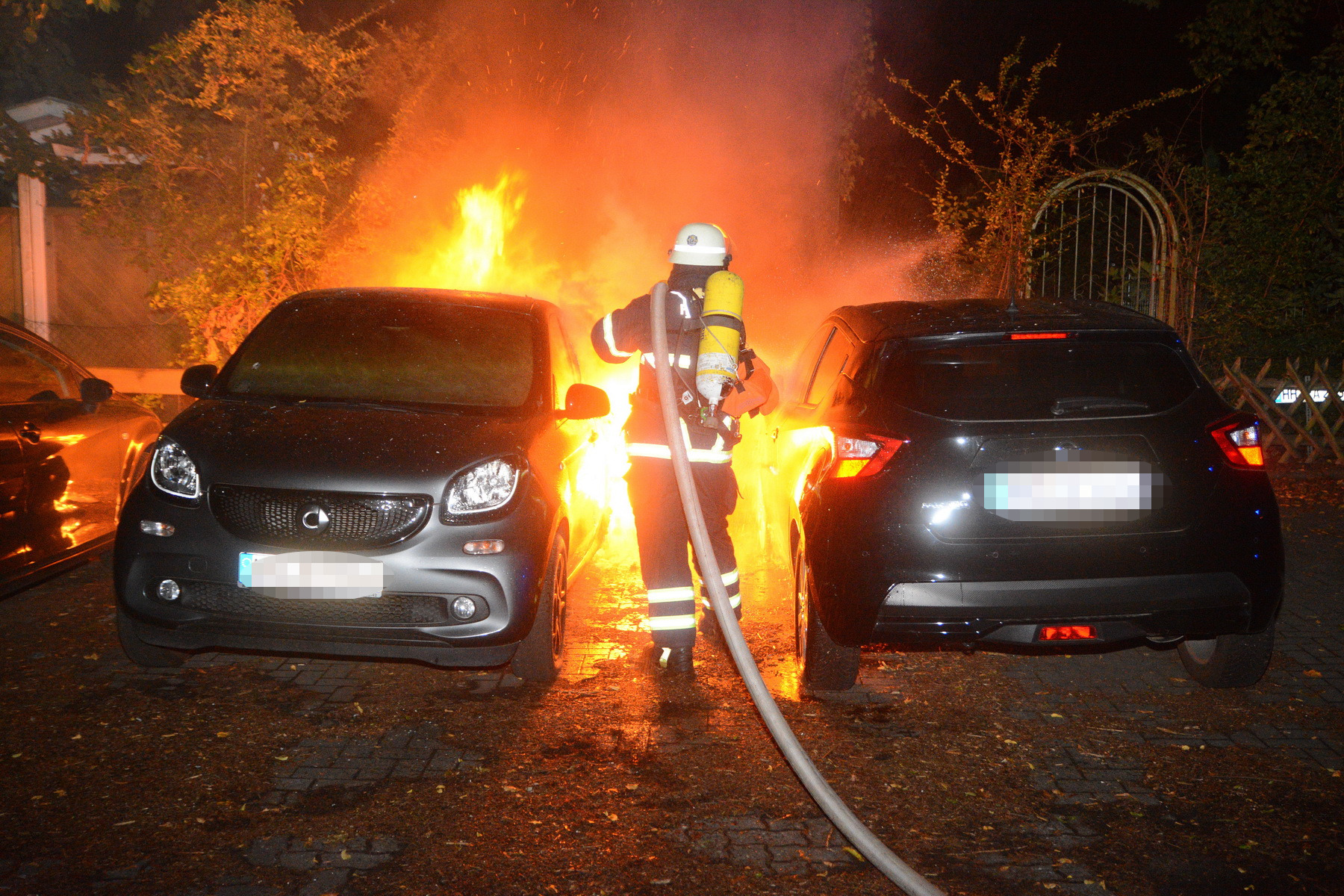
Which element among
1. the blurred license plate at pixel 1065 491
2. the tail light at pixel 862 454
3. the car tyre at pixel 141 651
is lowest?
the car tyre at pixel 141 651

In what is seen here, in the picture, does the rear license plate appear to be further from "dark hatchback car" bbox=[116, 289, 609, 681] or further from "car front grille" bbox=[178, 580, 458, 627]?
"car front grille" bbox=[178, 580, 458, 627]

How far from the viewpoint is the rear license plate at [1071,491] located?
165 inches

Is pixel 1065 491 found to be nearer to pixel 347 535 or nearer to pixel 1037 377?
pixel 1037 377

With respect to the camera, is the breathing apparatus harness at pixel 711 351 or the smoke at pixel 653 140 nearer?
Answer: the breathing apparatus harness at pixel 711 351

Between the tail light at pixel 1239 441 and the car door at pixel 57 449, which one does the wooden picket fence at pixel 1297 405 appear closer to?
the tail light at pixel 1239 441

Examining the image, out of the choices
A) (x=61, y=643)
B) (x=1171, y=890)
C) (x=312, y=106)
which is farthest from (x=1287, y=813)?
(x=312, y=106)

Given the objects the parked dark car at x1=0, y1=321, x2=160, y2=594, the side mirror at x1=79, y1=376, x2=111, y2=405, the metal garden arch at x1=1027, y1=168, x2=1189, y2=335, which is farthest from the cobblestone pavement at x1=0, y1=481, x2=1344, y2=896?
the metal garden arch at x1=1027, y1=168, x2=1189, y2=335

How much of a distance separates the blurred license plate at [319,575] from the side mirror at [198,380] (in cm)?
132

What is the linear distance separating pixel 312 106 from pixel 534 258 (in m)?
2.79

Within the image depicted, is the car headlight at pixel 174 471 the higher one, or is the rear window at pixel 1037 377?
the rear window at pixel 1037 377

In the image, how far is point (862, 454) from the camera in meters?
4.39

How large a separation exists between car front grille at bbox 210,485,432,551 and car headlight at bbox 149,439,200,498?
24 cm

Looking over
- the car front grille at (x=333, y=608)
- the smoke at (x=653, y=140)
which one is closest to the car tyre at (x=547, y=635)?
the car front grille at (x=333, y=608)

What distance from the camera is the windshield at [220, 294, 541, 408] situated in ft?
17.5
